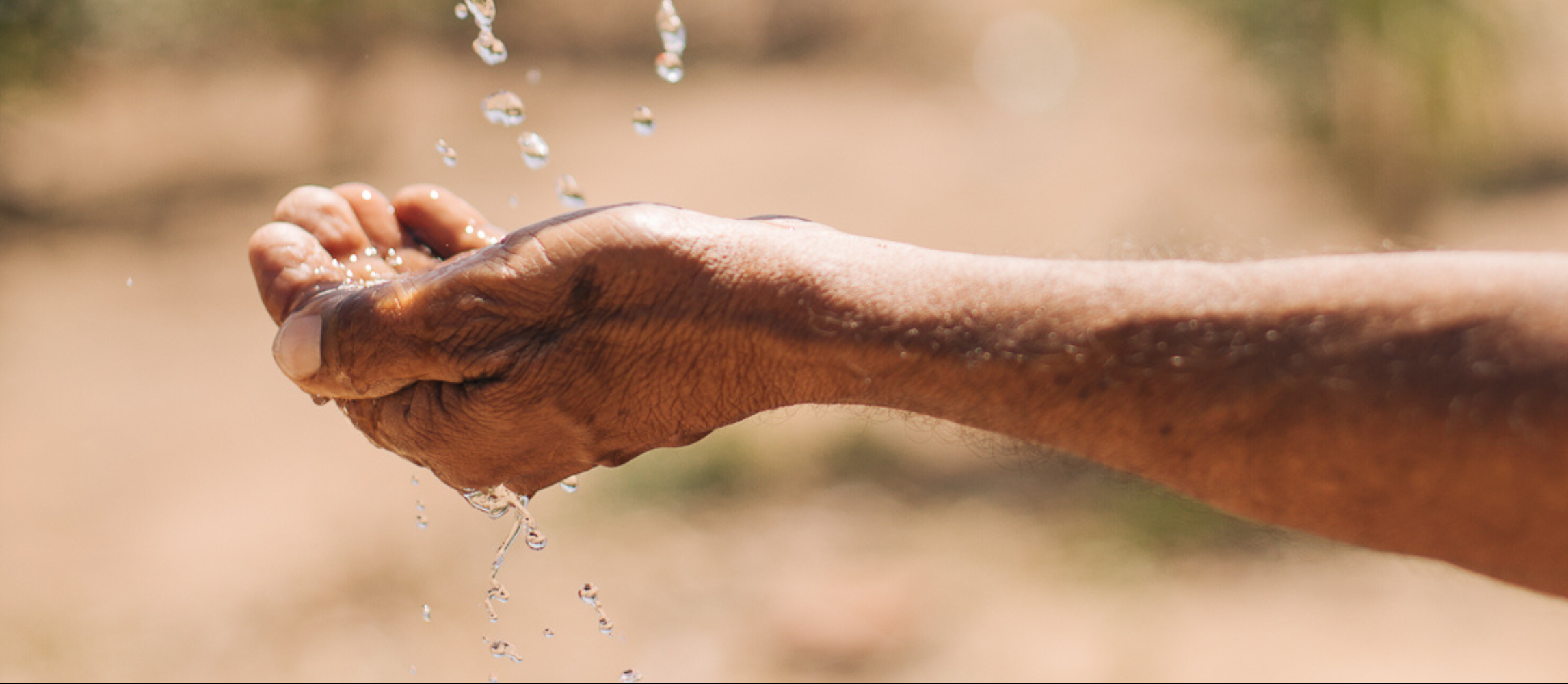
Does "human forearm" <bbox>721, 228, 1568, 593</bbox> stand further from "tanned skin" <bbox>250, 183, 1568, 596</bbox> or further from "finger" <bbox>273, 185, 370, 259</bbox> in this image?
"finger" <bbox>273, 185, 370, 259</bbox>

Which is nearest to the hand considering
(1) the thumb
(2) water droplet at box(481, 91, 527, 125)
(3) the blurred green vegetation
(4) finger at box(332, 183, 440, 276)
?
(1) the thumb

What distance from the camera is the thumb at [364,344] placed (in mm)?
2018

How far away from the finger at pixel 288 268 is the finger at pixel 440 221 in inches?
11.4

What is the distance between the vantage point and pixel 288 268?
2340 millimetres

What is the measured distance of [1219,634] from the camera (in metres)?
4.71

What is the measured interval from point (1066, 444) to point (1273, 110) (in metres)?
6.46

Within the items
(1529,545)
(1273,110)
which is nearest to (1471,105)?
(1273,110)

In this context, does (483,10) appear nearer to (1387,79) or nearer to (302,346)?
(302,346)

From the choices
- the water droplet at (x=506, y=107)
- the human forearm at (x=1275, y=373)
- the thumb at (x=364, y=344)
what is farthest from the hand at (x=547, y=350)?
the water droplet at (x=506, y=107)

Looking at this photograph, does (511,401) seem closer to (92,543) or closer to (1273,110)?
(92,543)

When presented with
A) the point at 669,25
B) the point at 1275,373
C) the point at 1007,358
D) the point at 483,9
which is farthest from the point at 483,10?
the point at 1275,373

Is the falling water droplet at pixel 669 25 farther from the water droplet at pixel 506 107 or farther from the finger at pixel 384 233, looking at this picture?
the finger at pixel 384 233

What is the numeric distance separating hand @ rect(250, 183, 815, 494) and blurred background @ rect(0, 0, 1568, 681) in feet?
1.66

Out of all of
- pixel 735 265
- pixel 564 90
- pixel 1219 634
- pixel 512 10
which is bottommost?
pixel 735 265
